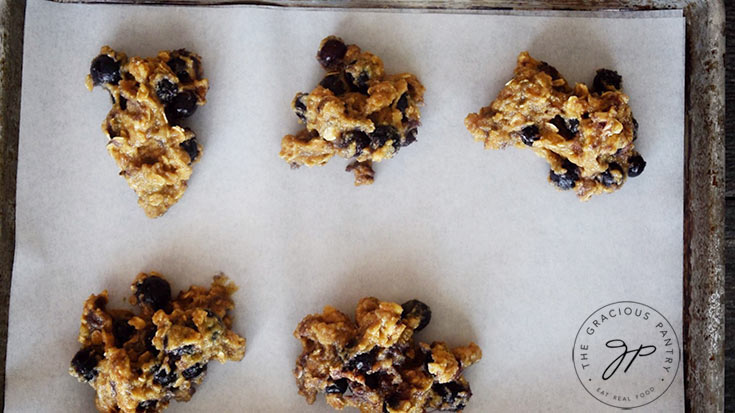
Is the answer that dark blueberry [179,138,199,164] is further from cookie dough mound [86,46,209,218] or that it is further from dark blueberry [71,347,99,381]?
dark blueberry [71,347,99,381]

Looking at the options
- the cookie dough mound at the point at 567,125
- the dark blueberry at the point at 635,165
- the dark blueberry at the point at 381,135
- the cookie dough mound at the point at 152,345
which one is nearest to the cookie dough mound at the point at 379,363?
the cookie dough mound at the point at 152,345

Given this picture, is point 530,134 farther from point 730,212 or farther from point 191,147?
point 191,147

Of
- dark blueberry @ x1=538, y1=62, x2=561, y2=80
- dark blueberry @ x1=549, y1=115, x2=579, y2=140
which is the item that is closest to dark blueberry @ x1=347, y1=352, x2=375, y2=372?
dark blueberry @ x1=549, y1=115, x2=579, y2=140

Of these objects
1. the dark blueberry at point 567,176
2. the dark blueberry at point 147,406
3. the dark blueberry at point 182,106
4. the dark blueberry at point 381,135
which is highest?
the dark blueberry at point 182,106

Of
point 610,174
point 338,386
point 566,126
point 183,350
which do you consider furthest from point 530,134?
point 183,350

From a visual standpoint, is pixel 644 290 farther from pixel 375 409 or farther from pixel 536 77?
pixel 375 409

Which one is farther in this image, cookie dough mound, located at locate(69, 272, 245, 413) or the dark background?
the dark background

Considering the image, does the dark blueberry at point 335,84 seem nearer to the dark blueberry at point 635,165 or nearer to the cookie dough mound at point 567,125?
the cookie dough mound at point 567,125
